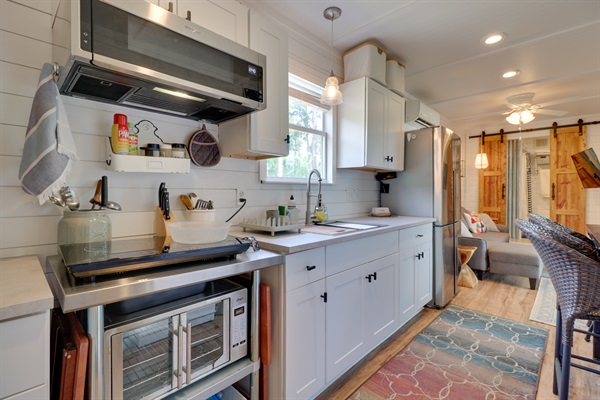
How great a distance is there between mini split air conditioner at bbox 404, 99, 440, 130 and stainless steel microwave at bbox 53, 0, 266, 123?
2393 millimetres

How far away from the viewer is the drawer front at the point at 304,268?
145 cm

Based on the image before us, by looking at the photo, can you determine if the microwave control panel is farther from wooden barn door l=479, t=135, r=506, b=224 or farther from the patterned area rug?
wooden barn door l=479, t=135, r=506, b=224

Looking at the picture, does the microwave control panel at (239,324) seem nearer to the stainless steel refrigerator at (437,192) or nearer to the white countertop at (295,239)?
the white countertop at (295,239)

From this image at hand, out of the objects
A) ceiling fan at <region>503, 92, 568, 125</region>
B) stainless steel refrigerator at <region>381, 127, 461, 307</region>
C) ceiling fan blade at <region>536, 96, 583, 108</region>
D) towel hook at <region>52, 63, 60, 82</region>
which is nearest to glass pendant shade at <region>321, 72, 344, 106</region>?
stainless steel refrigerator at <region>381, 127, 461, 307</region>

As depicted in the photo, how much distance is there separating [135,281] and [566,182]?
7311 mm

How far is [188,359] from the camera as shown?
1180 mm

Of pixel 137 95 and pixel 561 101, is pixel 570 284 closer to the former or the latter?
pixel 137 95

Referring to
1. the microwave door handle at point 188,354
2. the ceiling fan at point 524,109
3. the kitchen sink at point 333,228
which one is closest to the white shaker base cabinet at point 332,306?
the kitchen sink at point 333,228

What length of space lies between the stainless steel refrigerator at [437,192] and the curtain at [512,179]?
3850 millimetres

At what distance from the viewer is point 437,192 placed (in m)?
2.99

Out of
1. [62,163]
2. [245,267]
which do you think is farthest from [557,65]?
[62,163]

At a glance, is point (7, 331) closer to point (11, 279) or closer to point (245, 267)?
point (11, 279)

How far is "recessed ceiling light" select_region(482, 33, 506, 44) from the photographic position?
266 cm

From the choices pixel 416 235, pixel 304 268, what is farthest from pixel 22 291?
pixel 416 235
